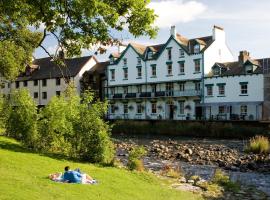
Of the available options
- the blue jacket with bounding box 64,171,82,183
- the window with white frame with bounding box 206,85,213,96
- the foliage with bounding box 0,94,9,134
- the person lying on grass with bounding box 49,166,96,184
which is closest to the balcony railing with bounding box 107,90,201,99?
the window with white frame with bounding box 206,85,213,96

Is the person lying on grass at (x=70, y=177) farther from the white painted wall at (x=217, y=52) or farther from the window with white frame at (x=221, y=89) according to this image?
the white painted wall at (x=217, y=52)

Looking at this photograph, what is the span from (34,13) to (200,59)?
2007 inches

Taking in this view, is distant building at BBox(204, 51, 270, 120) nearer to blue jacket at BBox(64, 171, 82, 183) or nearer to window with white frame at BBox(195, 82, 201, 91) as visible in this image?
window with white frame at BBox(195, 82, 201, 91)

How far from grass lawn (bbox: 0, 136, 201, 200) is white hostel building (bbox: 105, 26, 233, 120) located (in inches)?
1759

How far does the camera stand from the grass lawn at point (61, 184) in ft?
42.2

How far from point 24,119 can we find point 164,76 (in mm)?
43859

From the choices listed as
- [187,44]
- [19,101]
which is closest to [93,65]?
[187,44]

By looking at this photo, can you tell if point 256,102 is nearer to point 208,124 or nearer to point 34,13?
point 208,124

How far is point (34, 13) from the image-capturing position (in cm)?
1330

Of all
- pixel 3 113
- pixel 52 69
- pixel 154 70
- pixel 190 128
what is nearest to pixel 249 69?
pixel 190 128

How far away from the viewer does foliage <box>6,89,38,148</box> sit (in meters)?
24.1

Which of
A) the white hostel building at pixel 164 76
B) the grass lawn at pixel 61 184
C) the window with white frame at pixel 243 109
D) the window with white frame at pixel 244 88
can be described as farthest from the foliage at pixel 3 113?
the white hostel building at pixel 164 76

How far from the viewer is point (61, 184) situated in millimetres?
14438

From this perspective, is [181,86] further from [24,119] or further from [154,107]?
[24,119]
